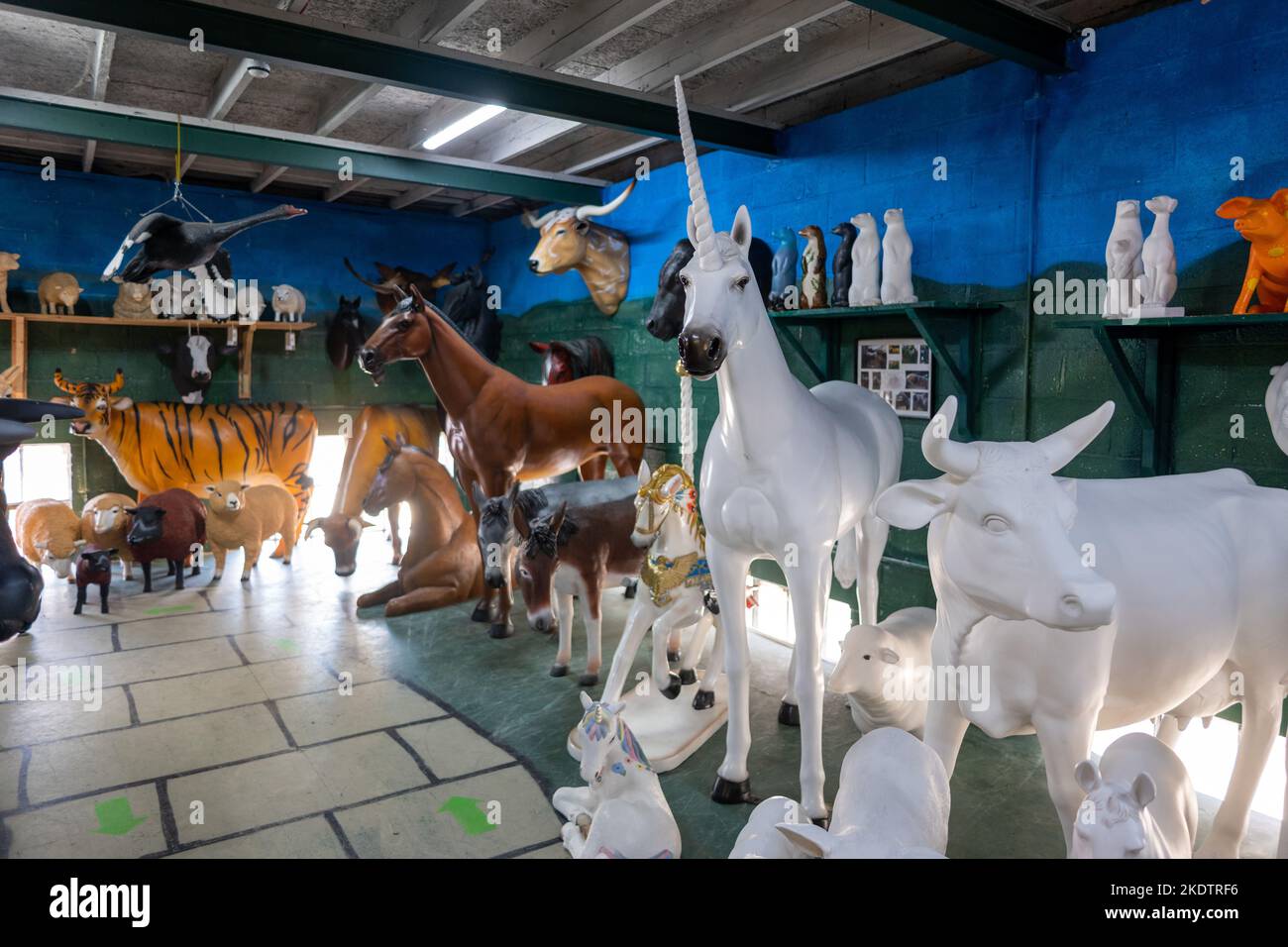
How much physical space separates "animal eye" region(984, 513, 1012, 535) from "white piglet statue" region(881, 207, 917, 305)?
236 centimetres

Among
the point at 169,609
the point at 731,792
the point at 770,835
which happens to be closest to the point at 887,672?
the point at 731,792

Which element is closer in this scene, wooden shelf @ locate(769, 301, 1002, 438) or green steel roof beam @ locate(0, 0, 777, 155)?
green steel roof beam @ locate(0, 0, 777, 155)

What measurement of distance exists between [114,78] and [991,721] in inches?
198

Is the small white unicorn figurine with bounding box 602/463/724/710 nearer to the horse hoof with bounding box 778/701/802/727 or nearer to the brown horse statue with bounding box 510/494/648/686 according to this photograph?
the brown horse statue with bounding box 510/494/648/686

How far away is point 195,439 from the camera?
6168 mm

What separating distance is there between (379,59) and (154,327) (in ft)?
14.1

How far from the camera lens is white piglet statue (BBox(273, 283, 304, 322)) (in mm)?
6645

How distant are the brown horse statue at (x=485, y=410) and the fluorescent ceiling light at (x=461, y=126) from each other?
0.98 meters

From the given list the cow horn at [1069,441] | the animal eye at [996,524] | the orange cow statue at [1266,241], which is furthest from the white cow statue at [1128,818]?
the orange cow statue at [1266,241]

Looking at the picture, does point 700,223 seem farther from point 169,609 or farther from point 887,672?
point 169,609

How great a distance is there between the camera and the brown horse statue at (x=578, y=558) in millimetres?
3803

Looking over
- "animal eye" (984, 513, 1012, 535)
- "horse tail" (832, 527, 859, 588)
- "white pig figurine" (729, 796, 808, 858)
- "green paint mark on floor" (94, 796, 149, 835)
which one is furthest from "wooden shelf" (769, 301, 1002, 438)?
"green paint mark on floor" (94, 796, 149, 835)

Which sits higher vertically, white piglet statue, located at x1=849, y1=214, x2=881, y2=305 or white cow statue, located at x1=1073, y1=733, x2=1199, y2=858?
white piglet statue, located at x1=849, y1=214, x2=881, y2=305

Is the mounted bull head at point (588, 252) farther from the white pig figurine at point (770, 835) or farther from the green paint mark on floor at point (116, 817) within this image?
the white pig figurine at point (770, 835)
